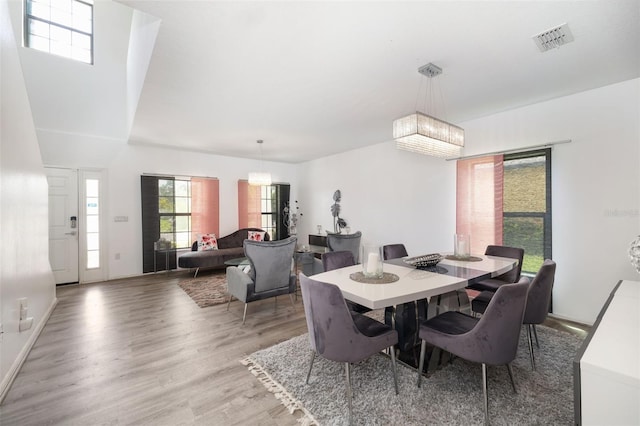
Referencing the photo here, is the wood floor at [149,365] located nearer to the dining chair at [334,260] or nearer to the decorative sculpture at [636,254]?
the dining chair at [334,260]

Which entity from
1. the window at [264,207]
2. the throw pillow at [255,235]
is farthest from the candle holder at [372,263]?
the window at [264,207]

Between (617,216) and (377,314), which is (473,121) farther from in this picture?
(377,314)

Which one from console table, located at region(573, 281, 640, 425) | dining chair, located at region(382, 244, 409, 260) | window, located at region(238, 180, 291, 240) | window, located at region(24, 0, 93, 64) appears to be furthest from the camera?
window, located at region(238, 180, 291, 240)

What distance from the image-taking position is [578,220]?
2.99 metres

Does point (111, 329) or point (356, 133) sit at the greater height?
point (356, 133)

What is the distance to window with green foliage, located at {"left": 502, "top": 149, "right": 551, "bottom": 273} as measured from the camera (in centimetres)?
323

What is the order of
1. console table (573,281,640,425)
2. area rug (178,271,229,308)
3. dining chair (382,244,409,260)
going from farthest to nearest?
1. area rug (178,271,229,308)
2. dining chair (382,244,409,260)
3. console table (573,281,640,425)

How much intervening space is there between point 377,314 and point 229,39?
3.10 meters

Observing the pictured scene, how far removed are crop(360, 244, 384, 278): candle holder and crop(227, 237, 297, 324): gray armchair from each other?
1.32m

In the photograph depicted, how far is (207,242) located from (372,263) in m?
4.66

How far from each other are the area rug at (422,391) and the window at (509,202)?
1.36 meters

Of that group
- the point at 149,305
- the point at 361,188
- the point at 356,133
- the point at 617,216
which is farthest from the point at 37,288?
the point at 617,216

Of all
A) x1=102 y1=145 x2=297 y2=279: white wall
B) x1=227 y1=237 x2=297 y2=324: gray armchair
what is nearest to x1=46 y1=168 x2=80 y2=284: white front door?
x1=102 y1=145 x2=297 y2=279: white wall

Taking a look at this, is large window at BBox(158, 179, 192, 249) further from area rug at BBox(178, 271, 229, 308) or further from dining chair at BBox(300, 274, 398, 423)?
dining chair at BBox(300, 274, 398, 423)
